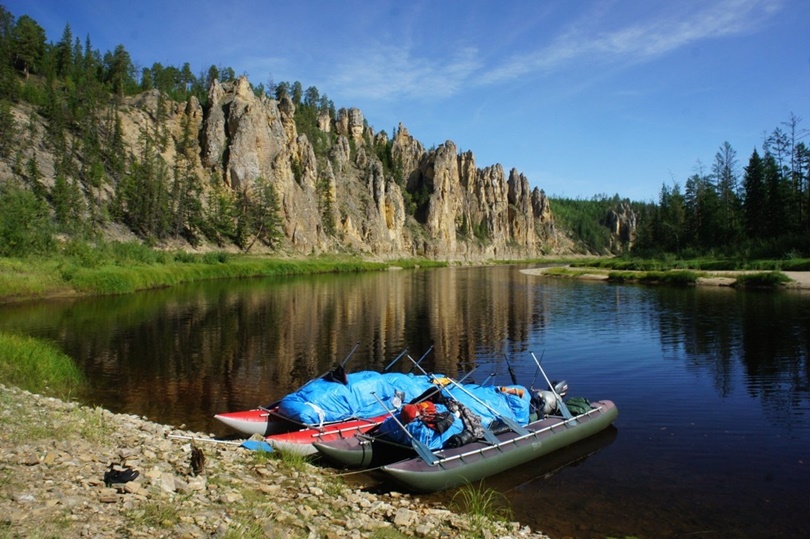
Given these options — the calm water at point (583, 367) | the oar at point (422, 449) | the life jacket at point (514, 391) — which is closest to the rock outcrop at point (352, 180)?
the calm water at point (583, 367)

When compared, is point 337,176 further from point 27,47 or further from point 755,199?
point 755,199

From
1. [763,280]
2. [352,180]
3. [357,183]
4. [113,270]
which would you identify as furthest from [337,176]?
[763,280]

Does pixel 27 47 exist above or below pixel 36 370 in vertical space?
above

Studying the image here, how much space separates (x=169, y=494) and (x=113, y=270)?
4681cm

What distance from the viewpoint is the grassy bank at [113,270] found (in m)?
38.8

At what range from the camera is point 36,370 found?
1638 centimetres

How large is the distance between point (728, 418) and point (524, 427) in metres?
6.77

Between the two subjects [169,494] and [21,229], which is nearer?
[169,494]

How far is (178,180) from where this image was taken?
8525 centimetres

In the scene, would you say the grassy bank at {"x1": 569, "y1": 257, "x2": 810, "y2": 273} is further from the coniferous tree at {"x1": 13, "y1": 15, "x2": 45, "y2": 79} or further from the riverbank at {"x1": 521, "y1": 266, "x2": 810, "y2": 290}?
the coniferous tree at {"x1": 13, "y1": 15, "x2": 45, "y2": 79}

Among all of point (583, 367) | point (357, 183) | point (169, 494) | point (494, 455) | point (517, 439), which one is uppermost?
point (357, 183)

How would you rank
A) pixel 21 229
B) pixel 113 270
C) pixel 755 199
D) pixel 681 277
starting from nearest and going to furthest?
pixel 21 229, pixel 113 270, pixel 681 277, pixel 755 199

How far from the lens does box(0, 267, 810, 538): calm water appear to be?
413 inches

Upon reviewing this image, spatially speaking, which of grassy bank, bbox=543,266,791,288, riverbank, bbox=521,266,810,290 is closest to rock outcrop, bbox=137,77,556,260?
riverbank, bbox=521,266,810,290
